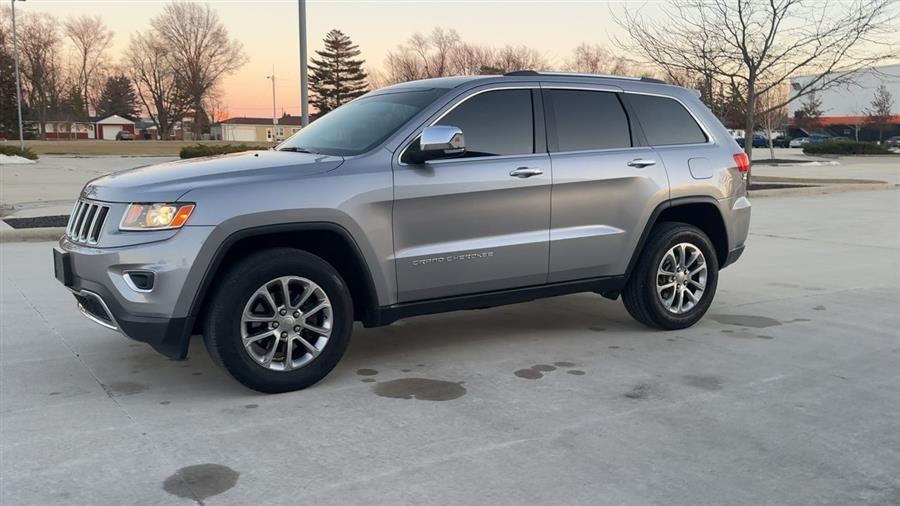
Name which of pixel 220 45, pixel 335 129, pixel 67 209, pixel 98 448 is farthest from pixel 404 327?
pixel 220 45

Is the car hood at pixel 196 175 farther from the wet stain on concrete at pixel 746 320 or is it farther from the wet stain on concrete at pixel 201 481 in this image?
the wet stain on concrete at pixel 746 320

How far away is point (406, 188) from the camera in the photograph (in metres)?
4.95

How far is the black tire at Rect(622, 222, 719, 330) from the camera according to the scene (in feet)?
19.9

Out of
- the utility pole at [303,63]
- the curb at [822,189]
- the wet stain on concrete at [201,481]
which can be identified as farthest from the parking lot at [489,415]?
the curb at [822,189]

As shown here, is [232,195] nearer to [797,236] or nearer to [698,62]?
[797,236]

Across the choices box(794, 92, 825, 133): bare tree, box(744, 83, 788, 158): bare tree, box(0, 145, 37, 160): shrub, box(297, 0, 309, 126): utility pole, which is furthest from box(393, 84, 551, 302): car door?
box(794, 92, 825, 133): bare tree

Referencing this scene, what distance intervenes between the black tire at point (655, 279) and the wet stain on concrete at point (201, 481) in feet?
11.5

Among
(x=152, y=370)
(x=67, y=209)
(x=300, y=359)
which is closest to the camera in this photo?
(x=300, y=359)

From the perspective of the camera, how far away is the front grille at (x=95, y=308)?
4.52m

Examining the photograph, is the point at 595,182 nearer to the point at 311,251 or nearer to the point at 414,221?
the point at 414,221

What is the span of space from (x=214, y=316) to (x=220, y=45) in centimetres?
9065

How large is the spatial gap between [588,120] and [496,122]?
0.80 m

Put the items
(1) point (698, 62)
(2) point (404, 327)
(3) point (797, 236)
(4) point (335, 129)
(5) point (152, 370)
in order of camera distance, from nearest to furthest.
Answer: (5) point (152, 370)
(4) point (335, 129)
(2) point (404, 327)
(3) point (797, 236)
(1) point (698, 62)

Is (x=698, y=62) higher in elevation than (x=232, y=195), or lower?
higher
